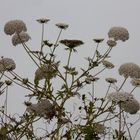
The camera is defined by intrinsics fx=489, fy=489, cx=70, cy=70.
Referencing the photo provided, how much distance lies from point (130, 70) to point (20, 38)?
143 cm

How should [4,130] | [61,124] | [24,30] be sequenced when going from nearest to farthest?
[61,124], [4,130], [24,30]

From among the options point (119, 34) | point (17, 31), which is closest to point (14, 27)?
point (17, 31)

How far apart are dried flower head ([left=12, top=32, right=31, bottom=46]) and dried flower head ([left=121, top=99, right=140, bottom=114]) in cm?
145

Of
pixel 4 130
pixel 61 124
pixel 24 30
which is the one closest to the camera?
pixel 61 124

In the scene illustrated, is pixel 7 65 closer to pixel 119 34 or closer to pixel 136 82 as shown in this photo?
pixel 119 34

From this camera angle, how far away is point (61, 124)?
5.28 meters

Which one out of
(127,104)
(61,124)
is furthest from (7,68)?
(127,104)

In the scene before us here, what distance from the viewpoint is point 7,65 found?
6035 millimetres

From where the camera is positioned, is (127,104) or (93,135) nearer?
(93,135)

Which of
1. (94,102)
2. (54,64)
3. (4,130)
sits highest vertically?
(54,64)

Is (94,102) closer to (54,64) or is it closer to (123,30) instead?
(54,64)

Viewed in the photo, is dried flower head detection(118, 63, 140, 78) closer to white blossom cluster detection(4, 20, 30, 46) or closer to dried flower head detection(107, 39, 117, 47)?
dried flower head detection(107, 39, 117, 47)

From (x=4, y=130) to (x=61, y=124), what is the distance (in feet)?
2.95

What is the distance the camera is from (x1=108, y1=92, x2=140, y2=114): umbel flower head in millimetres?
5379
